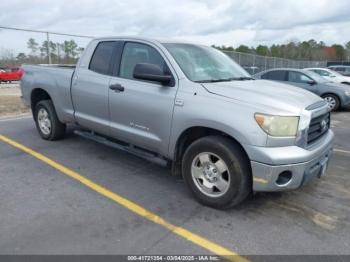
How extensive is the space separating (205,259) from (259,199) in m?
1.38

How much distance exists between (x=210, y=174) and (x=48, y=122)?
12.4 feet

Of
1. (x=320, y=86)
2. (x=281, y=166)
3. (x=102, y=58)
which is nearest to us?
(x=281, y=166)

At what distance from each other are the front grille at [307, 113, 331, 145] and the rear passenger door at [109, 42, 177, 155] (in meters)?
1.55

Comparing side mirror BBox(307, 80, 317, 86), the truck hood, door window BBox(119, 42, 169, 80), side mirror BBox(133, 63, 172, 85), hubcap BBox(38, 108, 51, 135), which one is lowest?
hubcap BBox(38, 108, 51, 135)

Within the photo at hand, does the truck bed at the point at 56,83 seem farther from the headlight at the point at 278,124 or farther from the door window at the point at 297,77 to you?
the door window at the point at 297,77

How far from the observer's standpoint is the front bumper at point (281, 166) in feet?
10.5

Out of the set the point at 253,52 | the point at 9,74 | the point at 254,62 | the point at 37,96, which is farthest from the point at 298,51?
the point at 37,96

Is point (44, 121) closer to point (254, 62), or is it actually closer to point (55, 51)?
point (55, 51)

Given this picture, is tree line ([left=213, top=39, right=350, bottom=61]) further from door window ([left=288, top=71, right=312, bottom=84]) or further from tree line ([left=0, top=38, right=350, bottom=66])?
door window ([left=288, top=71, right=312, bottom=84])

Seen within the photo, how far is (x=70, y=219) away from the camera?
343cm

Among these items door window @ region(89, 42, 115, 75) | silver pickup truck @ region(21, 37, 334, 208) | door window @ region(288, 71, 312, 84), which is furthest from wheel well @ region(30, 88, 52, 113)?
Answer: door window @ region(288, 71, 312, 84)

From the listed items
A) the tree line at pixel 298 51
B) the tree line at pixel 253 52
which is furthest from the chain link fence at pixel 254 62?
the tree line at pixel 298 51

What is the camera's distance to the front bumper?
10.5 feet

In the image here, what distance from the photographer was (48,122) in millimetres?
6215
